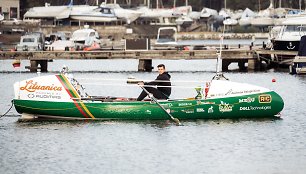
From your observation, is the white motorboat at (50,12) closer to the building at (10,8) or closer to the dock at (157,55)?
the building at (10,8)

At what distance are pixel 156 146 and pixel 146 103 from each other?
188 inches

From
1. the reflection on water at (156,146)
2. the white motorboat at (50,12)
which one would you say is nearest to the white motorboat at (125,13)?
the white motorboat at (50,12)

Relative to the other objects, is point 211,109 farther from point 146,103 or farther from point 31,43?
point 31,43

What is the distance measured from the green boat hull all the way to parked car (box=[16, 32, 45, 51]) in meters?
45.7

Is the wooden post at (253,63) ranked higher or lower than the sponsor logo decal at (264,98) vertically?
lower

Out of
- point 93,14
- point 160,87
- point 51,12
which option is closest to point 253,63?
point 160,87

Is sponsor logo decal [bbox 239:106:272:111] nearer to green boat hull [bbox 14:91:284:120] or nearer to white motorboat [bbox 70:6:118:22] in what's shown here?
green boat hull [bbox 14:91:284:120]

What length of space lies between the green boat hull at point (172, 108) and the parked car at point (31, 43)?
150ft

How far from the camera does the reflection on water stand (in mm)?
30719

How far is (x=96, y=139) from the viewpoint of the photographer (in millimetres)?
36156

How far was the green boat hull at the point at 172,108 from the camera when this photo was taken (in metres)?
39.0

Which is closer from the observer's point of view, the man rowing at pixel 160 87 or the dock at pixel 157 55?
the man rowing at pixel 160 87

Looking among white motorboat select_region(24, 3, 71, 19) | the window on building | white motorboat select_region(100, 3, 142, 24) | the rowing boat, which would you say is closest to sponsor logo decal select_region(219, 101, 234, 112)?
the rowing boat

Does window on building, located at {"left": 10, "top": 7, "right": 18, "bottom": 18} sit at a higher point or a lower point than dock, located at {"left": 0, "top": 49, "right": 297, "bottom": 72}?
lower
